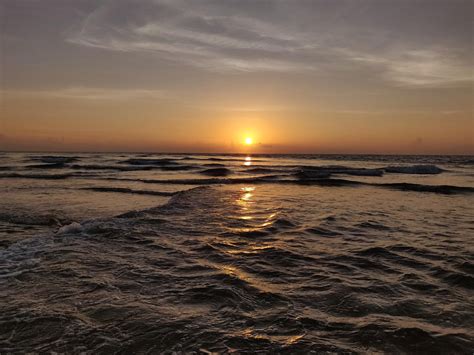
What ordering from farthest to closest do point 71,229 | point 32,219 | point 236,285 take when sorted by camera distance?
1. point 32,219
2. point 71,229
3. point 236,285

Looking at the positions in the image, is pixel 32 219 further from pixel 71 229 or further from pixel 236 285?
pixel 236 285

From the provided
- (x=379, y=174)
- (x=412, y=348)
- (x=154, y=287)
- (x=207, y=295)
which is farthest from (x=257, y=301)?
(x=379, y=174)

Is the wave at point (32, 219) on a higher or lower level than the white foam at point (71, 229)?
lower

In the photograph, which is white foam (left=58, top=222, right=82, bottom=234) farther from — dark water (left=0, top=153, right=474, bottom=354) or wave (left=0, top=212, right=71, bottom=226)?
wave (left=0, top=212, right=71, bottom=226)

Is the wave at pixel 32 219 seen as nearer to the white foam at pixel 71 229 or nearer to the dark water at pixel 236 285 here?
the dark water at pixel 236 285

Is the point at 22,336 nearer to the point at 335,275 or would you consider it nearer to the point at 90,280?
the point at 90,280

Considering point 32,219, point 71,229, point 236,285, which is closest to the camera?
point 236,285

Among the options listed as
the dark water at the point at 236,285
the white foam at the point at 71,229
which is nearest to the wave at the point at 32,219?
the dark water at the point at 236,285

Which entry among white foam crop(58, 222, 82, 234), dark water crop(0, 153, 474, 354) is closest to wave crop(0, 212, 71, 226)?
dark water crop(0, 153, 474, 354)

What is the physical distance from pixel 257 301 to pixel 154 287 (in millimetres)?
1594

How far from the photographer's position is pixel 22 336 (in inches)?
150

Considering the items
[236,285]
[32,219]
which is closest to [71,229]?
[32,219]

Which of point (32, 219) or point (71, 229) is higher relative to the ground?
point (71, 229)

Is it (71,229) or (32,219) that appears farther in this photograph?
(32,219)
